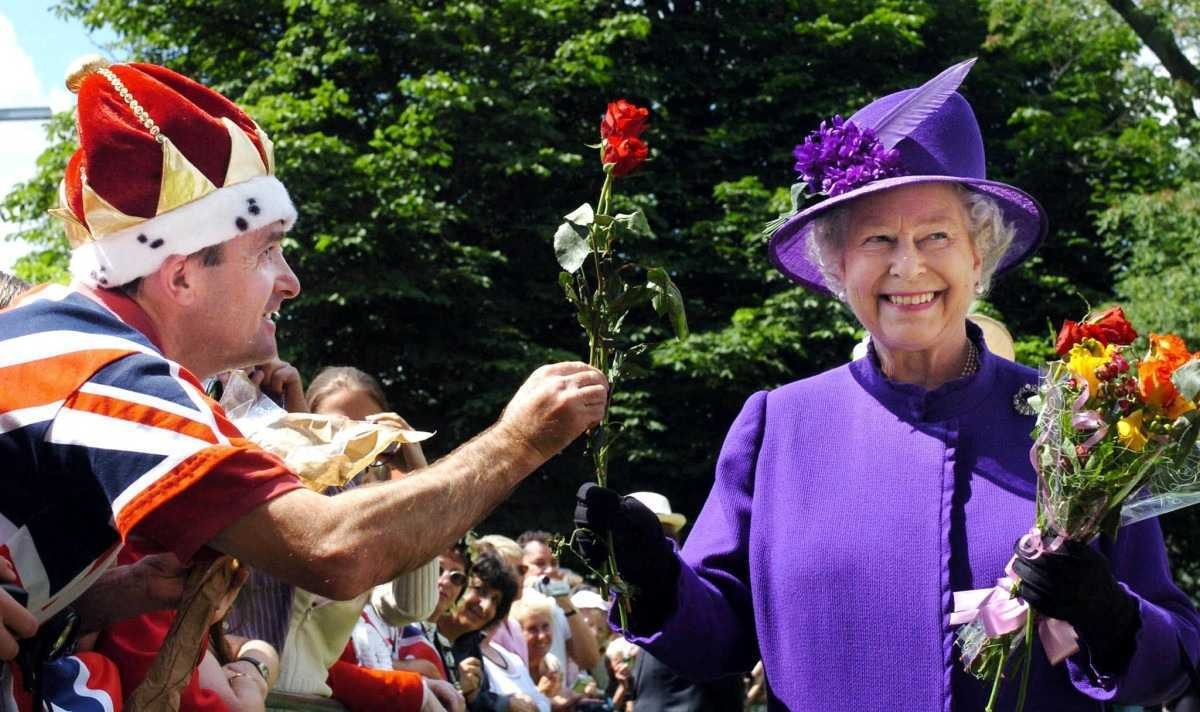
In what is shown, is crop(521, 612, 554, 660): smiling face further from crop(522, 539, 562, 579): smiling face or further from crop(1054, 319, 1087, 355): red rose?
crop(1054, 319, 1087, 355): red rose

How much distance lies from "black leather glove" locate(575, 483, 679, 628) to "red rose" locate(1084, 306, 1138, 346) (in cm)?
94

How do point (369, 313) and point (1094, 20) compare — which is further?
point (1094, 20)

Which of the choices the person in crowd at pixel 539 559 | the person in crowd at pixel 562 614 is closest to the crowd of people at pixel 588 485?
the person in crowd at pixel 562 614

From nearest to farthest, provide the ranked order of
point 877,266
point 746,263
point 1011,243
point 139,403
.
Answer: point 139,403 → point 877,266 → point 1011,243 → point 746,263

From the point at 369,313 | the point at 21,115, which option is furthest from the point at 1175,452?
the point at 369,313

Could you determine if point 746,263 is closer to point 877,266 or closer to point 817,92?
point 817,92

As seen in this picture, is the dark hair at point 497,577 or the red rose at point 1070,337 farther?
the dark hair at point 497,577

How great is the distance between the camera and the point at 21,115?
9.90 metres

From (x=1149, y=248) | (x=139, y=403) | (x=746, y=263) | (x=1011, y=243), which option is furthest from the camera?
(x=746, y=263)

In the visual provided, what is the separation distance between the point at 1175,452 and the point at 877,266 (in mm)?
779

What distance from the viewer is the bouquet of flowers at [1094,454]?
9.46ft

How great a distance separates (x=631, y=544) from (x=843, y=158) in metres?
0.99

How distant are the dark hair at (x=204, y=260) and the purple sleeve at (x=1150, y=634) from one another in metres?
1.82

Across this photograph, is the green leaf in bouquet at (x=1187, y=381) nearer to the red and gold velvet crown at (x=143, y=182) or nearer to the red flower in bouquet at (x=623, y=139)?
the red flower in bouquet at (x=623, y=139)
